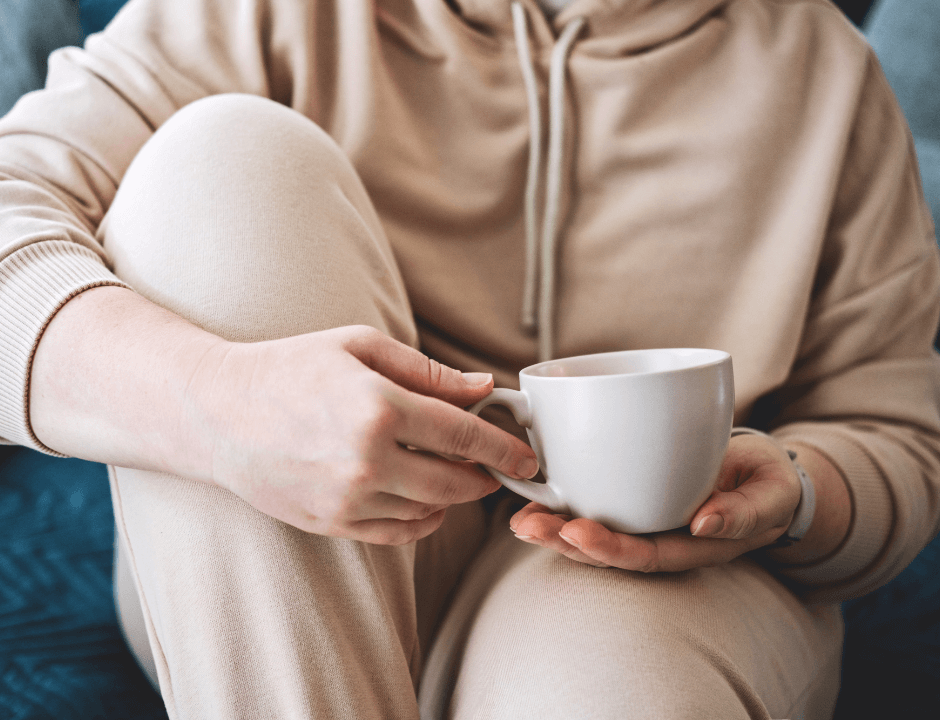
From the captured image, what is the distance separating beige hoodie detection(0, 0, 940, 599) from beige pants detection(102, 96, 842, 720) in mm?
196

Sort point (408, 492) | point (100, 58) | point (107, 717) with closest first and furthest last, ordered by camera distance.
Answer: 1. point (408, 492)
2. point (107, 717)
3. point (100, 58)

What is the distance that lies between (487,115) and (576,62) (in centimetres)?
11

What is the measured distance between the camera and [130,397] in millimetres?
405

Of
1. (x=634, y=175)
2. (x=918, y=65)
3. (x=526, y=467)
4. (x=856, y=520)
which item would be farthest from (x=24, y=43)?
(x=918, y=65)

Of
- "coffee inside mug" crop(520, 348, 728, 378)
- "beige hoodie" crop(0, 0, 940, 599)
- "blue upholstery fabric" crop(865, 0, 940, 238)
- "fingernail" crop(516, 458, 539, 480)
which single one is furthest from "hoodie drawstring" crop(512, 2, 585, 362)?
"blue upholstery fabric" crop(865, 0, 940, 238)

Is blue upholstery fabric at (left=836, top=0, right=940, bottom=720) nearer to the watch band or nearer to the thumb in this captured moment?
the watch band

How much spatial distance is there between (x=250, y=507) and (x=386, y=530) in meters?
0.09

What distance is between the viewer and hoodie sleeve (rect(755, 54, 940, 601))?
0.71 meters

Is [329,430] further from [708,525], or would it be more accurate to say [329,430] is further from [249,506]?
[708,525]

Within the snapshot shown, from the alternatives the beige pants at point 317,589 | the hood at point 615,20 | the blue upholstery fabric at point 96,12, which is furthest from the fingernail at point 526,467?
the blue upholstery fabric at point 96,12

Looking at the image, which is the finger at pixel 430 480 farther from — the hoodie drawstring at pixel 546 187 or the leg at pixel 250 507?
the hoodie drawstring at pixel 546 187

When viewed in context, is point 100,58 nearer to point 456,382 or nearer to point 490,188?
point 490,188

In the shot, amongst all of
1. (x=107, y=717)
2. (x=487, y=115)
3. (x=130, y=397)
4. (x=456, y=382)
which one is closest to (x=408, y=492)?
(x=456, y=382)

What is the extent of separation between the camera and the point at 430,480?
40cm
